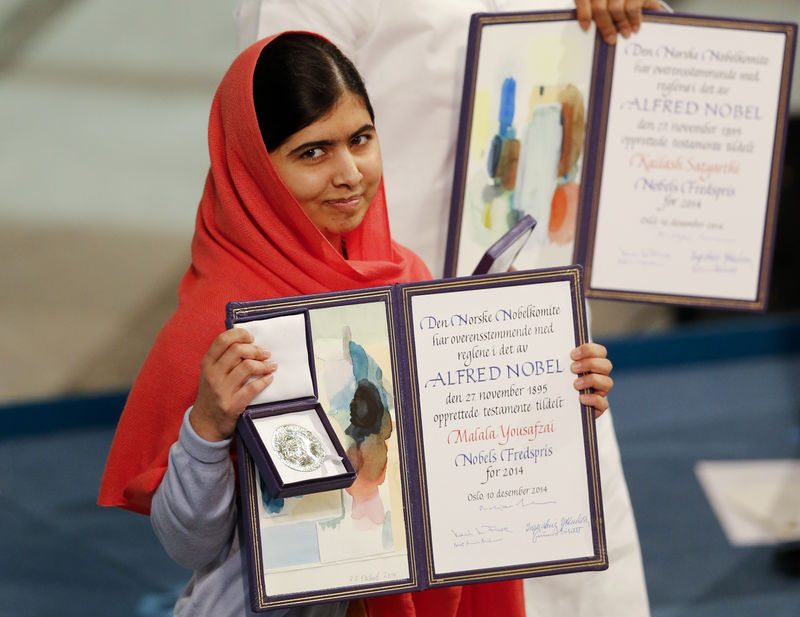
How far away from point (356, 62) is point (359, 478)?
100cm

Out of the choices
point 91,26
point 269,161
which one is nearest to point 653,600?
point 269,161

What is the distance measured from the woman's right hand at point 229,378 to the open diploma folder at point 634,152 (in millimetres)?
797

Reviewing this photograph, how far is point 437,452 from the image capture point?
1.59 m

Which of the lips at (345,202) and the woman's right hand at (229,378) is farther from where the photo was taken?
the lips at (345,202)

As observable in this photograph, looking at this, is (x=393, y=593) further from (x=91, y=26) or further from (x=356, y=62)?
(x=91, y=26)

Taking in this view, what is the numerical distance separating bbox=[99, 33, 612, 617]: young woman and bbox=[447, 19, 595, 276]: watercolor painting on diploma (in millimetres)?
505

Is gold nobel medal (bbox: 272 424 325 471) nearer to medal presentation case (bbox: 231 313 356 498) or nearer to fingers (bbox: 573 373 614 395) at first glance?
medal presentation case (bbox: 231 313 356 498)

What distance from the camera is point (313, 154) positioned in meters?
1.61

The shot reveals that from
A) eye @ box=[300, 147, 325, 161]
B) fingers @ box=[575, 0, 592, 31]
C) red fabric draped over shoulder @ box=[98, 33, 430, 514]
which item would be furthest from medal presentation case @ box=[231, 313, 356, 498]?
fingers @ box=[575, 0, 592, 31]

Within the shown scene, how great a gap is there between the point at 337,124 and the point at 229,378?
1.36 feet

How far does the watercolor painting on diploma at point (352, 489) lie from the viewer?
1.51 metres
